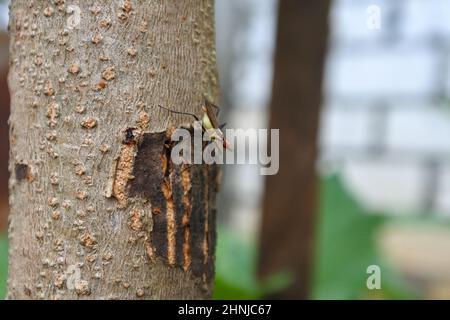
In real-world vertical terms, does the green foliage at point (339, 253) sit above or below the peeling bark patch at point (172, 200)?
below

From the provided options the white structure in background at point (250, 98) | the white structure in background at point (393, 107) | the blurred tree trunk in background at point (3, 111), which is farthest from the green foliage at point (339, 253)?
the white structure in background at point (393, 107)

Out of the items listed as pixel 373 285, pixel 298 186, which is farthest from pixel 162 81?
pixel 298 186

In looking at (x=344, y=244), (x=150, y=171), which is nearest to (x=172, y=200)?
(x=150, y=171)

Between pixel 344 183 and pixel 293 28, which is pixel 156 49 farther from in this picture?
pixel 344 183

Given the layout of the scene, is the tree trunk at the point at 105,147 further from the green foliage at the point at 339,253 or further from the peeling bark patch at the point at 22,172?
the green foliage at the point at 339,253

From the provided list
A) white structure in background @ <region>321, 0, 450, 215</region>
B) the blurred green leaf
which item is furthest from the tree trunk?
white structure in background @ <region>321, 0, 450, 215</region>

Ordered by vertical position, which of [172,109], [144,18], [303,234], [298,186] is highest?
[144,18]

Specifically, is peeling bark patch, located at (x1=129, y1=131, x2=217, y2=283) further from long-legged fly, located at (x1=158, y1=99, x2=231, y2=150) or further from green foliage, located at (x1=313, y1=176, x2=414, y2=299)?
green foliage, located at (x1=313, y1=176, x2=414, y2=299)
